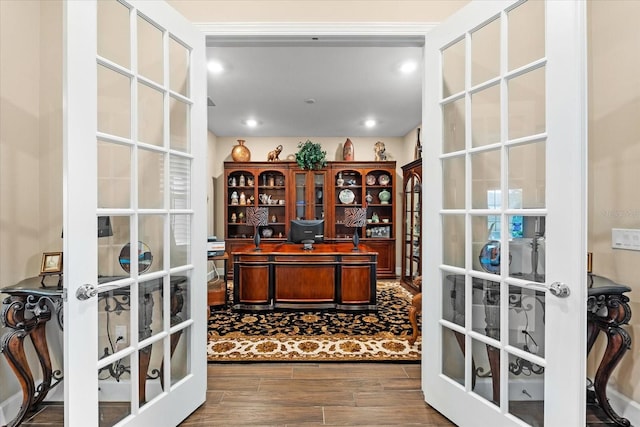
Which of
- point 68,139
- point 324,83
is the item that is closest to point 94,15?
point 68,139

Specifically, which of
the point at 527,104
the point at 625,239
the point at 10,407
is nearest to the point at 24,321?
the point at 10,407

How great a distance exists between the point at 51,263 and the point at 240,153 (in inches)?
173

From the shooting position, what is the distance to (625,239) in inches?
69.2

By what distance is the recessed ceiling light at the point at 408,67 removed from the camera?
3242 mm

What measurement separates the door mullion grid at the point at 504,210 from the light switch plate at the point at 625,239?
0.77 meters

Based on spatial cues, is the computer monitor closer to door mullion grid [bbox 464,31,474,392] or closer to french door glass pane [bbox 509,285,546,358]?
door mullion grid [bbox 464,31,474,392]

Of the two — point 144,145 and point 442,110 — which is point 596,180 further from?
point 144,145

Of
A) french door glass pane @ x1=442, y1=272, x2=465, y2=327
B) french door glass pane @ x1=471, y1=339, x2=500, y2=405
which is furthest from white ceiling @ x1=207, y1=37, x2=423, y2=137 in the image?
french door glass pane @ x1=471, y1=339, x2=500, y2=405

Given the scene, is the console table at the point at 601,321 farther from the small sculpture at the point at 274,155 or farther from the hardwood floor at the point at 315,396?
the small sculpture at the point at 274,155

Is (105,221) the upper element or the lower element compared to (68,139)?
lower

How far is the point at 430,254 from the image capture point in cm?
198

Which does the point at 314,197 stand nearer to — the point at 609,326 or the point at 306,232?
the point at 306,232

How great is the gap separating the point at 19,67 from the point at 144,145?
1.03 metres

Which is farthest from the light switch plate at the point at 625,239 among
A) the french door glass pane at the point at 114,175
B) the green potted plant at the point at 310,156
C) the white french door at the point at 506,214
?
the green potted plant at the point at 310,156
